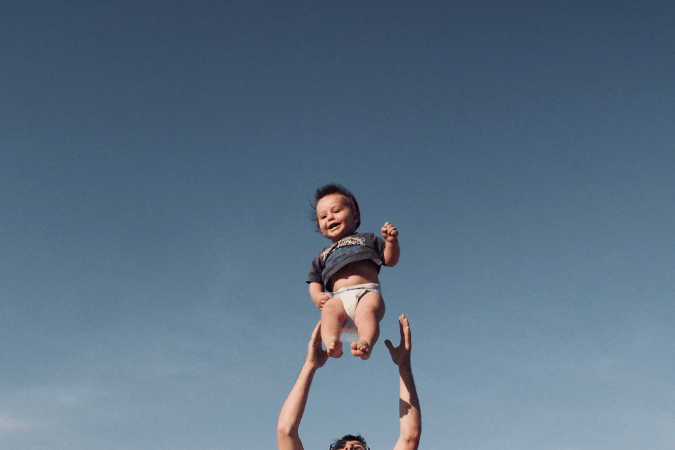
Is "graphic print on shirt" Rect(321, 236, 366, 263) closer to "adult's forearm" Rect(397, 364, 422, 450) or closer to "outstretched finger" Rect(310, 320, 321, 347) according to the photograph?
"outstretched finger" Rect(310, 320, 321, 347)

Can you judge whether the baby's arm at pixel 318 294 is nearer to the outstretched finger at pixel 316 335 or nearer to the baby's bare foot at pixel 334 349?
the outstretched finger at pixel 316 335

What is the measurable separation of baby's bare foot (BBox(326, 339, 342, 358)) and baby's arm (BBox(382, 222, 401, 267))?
4.46ft

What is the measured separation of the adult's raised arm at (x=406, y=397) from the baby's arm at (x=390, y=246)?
0.69 m

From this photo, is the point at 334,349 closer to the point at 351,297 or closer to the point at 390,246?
the point at 351,297

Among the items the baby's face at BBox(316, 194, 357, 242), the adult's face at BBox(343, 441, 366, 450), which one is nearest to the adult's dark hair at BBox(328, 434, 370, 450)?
the adult's face at BBox(343, 441, 366, 450)

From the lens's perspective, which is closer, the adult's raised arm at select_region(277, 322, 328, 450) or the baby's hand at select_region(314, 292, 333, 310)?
the adult's raised arm at select_region(277, 322, 328, 450)

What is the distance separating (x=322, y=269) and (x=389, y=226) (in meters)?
1.12

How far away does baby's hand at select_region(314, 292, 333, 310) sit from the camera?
638 centimetres

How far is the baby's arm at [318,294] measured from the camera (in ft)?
21.0

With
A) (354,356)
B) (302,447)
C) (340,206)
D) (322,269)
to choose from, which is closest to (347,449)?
(302,447)

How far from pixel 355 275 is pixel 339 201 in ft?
3.35

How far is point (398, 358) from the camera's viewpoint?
5.80 meters

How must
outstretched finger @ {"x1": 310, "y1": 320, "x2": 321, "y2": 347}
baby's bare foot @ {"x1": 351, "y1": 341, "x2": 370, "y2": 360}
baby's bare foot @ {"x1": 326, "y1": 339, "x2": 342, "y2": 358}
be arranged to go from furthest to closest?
outstretched finger @ {"x1": 310, "y1": 320, "x2": 321, "y2": 347} → baby's bare foot @ {"x1": 326, "y1": 339, "x2": 342, "y2": 358} → baby's bare foot @ {"x1": 351, "y1": 341, "x2": 370, "y2": 360}

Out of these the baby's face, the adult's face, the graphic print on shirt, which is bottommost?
the adult's face
